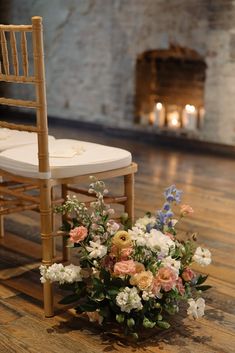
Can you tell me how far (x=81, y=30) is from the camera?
5.96 meters

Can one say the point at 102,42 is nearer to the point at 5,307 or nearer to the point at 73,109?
the point at 73,109

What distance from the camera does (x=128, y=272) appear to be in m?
1.65

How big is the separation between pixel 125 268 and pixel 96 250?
0.36 feet

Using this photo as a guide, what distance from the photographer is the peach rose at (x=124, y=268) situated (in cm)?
165

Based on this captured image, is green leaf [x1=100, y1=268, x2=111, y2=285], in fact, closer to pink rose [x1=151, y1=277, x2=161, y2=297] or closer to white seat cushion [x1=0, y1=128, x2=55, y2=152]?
pink rose [x1=151, y1=277, x2=161, y2=297]

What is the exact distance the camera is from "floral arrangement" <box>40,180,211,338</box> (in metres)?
1.66

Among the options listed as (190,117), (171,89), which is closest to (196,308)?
(190,117)

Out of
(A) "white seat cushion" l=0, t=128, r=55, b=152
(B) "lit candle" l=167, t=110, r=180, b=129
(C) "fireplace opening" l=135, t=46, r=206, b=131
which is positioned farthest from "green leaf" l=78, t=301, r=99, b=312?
(B) "lit candle" l=167, t=110, r=180, b=129

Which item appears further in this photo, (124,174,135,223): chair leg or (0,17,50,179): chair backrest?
(124,174,135,223): chair leg

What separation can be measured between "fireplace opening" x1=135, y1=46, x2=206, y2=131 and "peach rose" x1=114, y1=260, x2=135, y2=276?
3.40 meters

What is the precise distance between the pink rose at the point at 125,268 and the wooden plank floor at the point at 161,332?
0.22 metres

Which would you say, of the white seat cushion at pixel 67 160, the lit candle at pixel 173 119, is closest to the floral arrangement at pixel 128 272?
the white seat cushion at pixel 67 160

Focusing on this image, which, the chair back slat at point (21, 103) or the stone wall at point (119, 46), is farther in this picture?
the stone wall at point (119, 46)

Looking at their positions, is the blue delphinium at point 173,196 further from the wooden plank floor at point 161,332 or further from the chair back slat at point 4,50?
the chair back slat at point 4,50
